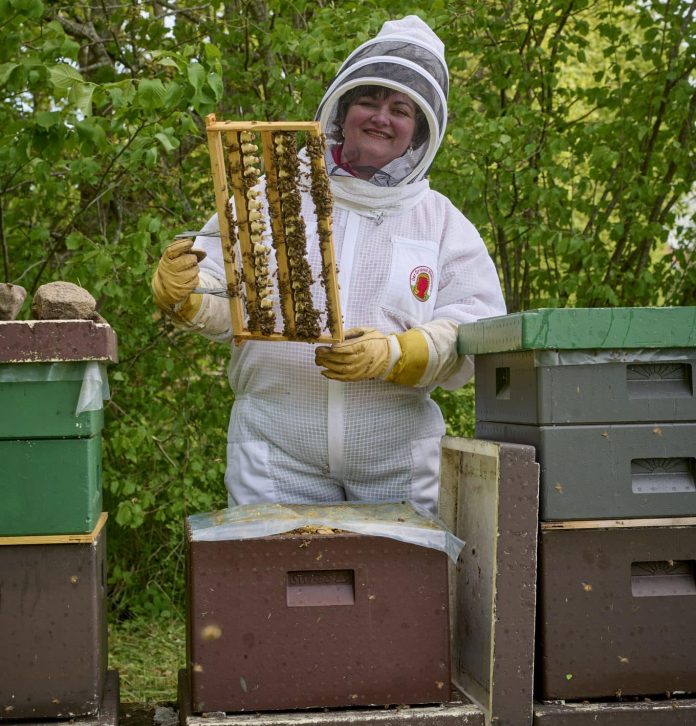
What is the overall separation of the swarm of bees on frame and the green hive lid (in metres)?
0.43

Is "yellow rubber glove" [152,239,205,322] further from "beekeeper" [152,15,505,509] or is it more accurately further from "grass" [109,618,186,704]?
"grass" [109,618,186,704]

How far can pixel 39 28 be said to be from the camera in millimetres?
3900

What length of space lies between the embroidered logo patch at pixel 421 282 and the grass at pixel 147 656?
1.86 meters

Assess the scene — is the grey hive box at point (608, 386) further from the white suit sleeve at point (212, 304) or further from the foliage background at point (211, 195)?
the foliage background at point (211, 195)

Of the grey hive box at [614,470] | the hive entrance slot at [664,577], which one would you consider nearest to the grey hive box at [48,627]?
the grey hive box at [614,470]

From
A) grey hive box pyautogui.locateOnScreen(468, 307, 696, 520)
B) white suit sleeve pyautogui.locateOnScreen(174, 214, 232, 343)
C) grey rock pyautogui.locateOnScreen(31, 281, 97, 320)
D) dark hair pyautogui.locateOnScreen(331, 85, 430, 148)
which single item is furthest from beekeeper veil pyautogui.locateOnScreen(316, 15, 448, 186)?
grey rock pyautogui.locateOnScreen(31, 281, 97, 320)

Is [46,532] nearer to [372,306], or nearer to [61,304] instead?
[61,304]

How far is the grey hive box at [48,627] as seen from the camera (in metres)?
1.79

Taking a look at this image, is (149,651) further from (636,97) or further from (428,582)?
(636,97)

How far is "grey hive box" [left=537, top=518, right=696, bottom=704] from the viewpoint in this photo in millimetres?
1862

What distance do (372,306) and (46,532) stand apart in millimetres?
928

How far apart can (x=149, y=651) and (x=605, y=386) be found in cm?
279

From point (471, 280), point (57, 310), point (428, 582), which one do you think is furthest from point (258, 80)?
point (428, 582)

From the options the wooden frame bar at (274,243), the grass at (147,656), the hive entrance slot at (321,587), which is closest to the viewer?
the hive entrance slot at (321,587)
